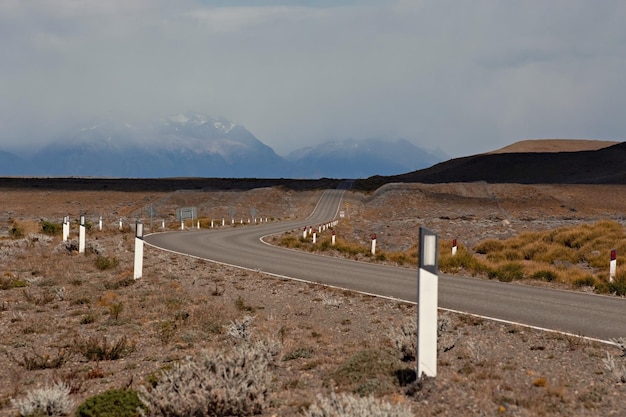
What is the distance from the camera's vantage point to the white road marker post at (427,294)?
5.59m

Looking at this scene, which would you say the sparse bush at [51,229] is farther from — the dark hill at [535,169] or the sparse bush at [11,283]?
the dark hill at [535,169]

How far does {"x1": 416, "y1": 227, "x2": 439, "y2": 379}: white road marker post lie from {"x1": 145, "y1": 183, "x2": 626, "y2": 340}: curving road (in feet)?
16.3

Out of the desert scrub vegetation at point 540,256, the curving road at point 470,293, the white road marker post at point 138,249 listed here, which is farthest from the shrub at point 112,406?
the desert scrub vegetation at point 540,256

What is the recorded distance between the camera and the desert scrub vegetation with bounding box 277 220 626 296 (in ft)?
58.5

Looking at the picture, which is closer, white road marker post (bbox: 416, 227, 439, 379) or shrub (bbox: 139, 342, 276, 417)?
shrub (bbox: 139, 342, 276, 417)

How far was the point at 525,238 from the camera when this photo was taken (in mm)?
30156

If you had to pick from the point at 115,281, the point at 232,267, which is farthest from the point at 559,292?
the point at 115,281

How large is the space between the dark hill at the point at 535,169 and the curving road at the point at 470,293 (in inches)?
3535

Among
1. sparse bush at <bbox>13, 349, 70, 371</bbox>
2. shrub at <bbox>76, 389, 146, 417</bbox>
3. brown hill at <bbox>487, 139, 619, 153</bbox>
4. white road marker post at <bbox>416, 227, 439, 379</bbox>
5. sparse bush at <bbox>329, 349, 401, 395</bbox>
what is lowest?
sparse bush at <bbox>13, 349, 70, 371</bbox>

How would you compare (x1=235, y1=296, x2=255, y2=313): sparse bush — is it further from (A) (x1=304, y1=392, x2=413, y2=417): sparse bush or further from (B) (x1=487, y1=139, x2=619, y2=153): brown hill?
(B) (x1=487, y1=139, x2=619, y2=153): brown hill

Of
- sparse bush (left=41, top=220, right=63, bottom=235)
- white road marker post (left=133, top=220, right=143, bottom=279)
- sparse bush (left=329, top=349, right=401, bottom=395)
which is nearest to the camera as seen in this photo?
sparse bush (left=329, top=349, right=401, bottom=395)

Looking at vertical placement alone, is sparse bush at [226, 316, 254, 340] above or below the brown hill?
below

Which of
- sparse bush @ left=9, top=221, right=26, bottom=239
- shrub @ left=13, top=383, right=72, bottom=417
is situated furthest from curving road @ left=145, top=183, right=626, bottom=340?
sparse bush @ left=9, top=221, right=26, bottom=239

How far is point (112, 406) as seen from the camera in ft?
18.0
